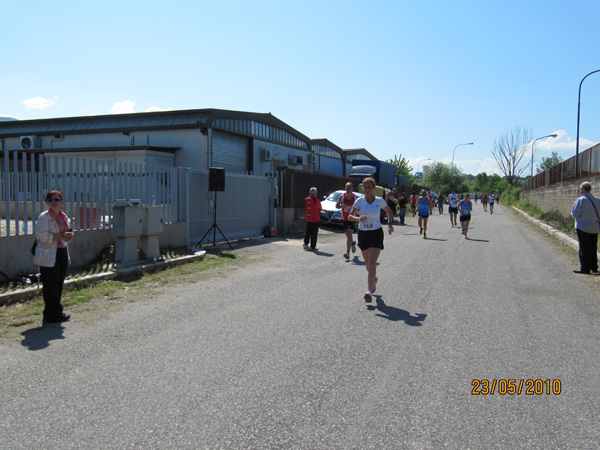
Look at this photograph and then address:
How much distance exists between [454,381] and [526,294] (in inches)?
168

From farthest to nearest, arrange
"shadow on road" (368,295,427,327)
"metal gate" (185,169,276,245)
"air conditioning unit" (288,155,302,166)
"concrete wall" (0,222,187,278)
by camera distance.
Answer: "air conditioning unit" (288,155,302,166)
"metal gate" (185,169,276,245)
"concrete wall" (0,222,187,278)
"shadow on road" (368,295,427,327)

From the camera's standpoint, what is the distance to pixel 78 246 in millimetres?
8773

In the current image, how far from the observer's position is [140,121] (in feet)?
78.9

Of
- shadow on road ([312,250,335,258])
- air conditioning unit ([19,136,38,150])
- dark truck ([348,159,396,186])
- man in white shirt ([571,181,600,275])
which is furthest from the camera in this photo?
dark truck ([348,159,396,186])

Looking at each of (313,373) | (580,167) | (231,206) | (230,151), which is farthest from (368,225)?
(580,167)

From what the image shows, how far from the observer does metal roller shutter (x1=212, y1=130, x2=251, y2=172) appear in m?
22.7

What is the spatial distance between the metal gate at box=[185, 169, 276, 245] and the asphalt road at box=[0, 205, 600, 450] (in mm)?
5723

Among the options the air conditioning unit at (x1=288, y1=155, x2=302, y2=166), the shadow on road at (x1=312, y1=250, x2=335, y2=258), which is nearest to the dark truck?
the air conditioning unit at (x1=288, y1=155, x2=302, y2=166)

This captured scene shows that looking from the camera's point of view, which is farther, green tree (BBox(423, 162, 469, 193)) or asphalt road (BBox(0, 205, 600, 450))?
green tree (BBox(423, 162, 469, 193))

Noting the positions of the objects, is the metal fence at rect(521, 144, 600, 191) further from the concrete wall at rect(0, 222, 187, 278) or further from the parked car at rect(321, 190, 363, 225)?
the concrete wall at rect(0, 222, 187, 278)

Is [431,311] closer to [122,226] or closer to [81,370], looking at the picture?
[81,370]

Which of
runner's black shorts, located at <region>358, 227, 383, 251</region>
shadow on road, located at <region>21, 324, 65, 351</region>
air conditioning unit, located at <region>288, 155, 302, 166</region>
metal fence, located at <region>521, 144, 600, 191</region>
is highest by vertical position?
air conditioning unit, located at <region>288, 155, 302, 166</region>

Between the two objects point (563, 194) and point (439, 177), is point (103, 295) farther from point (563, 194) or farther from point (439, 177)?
point (439, 177)

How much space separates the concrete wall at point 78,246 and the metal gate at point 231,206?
0.73 meters
